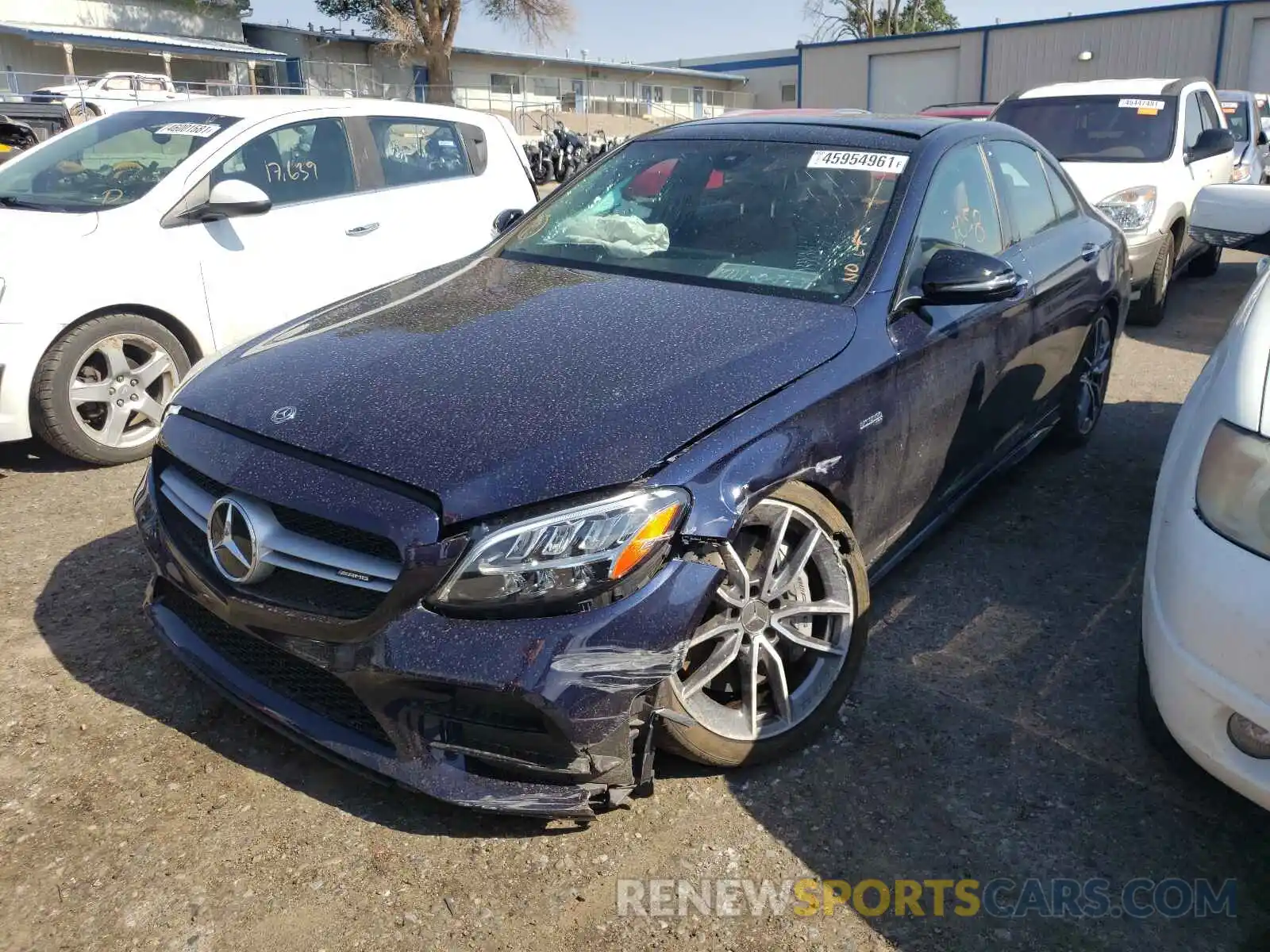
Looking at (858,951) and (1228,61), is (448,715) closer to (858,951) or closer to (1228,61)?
(858,951)

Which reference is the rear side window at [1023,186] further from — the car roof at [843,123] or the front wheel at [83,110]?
the front wheel at [83,110]

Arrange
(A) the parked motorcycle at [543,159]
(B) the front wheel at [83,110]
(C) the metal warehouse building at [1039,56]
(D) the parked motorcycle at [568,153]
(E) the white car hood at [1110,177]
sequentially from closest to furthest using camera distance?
(E) the white car hood at [1110,177]
(B) the front wheel at [83,110]
(A) the parked motorcycle at [543,159]
(D) the parked motorcycle at [568,153]
(C) the metal warehouse building at [1039,56]

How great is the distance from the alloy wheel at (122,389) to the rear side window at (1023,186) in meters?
3.73

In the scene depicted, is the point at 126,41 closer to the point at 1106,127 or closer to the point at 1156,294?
the point at 1106,127

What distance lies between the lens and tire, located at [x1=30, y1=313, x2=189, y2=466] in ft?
14.4

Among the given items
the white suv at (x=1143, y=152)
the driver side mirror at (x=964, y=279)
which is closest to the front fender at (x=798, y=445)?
the driver side mirror at (x=964, y=279)

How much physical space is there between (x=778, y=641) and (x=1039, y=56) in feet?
99.5

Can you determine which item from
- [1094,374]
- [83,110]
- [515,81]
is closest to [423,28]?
[515,81]

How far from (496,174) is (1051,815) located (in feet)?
17.7

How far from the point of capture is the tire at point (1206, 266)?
31.6 ft

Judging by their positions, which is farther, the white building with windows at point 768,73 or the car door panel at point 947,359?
the white building with windows at point 768,73

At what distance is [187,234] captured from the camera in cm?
489

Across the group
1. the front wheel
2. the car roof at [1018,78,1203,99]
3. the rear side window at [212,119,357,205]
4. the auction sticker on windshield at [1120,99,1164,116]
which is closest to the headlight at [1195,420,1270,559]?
the rear side window at [212,119,357,205]

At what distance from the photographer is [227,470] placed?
2.34 metres
